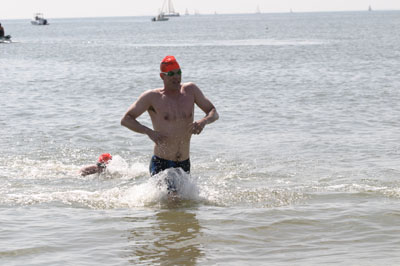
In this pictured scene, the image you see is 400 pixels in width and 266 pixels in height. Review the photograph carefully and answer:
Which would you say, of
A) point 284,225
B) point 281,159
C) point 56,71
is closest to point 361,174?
point 281,159

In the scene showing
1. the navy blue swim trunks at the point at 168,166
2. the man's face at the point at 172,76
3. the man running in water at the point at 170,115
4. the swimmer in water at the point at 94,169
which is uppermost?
the man's face at the point at 172,76

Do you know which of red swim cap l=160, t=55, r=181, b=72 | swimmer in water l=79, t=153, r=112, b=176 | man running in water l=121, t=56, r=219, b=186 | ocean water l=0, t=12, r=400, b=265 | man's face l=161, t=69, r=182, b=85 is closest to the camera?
ocean water l=0, t=12, r=400, b=265

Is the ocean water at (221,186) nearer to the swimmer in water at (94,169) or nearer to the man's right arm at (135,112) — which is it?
the swimmer in water at (94,169)

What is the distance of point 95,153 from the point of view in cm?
1212

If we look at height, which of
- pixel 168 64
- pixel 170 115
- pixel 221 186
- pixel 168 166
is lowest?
pixel 221 186

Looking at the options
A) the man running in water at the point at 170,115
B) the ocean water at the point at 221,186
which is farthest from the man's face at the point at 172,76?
the ocean water at the point at 221,186

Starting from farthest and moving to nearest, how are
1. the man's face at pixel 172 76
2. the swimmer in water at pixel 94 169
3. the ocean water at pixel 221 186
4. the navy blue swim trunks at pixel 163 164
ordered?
the swimmer in water at pixel 94 169
the navy blue swim trunks at pixel 163 164
the man's face at pixel 172 76
the ocean water at pixel 221 186

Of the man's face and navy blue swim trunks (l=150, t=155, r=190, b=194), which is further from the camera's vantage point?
navy blue swim trunks (l=150, t=155, r=190, b=194)

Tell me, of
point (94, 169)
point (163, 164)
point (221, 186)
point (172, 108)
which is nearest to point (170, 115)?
point (172, 108)

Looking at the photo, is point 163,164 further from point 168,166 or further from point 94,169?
point 94,169

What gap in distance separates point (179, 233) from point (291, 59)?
106ft

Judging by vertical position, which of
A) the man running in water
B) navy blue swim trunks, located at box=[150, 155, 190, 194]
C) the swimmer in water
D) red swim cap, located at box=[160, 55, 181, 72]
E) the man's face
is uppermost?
red swim cap, located at box=[160, 55, 181, 72]

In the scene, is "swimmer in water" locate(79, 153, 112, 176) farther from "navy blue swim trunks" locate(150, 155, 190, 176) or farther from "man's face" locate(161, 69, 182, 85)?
"man's face" locate(161, 69, 182, 85)

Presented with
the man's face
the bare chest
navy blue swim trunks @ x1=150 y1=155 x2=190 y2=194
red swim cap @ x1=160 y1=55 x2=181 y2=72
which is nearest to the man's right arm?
the bare chest
